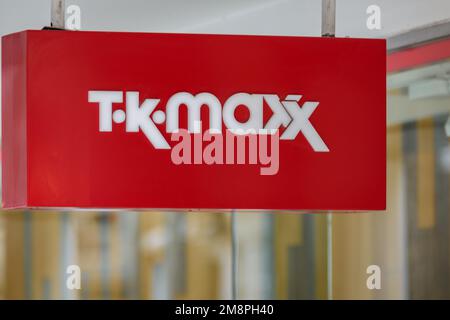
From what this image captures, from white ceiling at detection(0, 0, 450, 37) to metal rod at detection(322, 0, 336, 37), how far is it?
2087 mm

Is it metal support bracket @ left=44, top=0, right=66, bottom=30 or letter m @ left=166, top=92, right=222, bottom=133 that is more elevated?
metal support bracket @ left=44, top=0, right=66, bottom=30

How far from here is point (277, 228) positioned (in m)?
6.43

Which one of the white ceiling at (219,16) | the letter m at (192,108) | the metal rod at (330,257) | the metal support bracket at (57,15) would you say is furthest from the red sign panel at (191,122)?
the metal rod at (330,257)

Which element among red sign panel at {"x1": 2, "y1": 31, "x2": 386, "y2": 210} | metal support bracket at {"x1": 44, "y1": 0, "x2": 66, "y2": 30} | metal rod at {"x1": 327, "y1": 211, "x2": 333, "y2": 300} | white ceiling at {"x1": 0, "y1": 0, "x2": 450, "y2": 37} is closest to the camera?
red sign panel at {"x1": 2, "y1": 31, "x2": 386, "y2": 210}

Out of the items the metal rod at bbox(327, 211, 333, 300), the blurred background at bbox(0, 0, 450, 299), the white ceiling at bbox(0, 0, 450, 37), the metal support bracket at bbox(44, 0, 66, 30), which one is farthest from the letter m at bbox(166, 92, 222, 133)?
the metal rod at bbox(327, 211, 333, 300)

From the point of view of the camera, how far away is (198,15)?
6359mm

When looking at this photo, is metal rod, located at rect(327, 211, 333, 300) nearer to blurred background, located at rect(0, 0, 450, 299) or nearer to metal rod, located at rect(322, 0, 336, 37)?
blurred background, located at rect(0, 0, 450, 299)

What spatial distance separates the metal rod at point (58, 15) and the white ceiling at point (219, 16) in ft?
8.33

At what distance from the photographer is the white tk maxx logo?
3.22 metres

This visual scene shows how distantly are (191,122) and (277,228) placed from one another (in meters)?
3.27

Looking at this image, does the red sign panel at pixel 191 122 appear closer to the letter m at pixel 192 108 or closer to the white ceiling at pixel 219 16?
the letter m at pixel 192 108

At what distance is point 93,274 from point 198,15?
67.9 inches

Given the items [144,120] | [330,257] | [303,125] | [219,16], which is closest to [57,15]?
[144,120]

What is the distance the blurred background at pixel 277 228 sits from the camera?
5.49m
